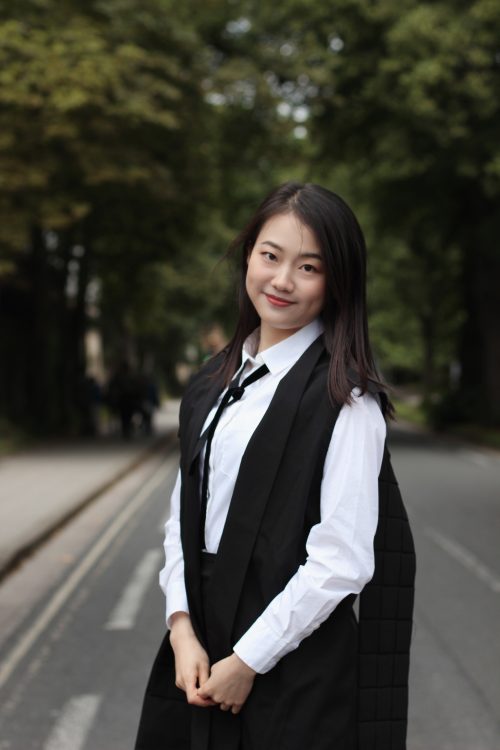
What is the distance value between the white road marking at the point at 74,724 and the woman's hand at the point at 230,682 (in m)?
2.84

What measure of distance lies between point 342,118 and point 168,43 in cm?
508

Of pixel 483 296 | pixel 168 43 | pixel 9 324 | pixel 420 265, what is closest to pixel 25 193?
pixel 168 43

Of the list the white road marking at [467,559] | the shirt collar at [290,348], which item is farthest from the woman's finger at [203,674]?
the white road marking at [467,559]

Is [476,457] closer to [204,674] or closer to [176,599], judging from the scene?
[176,599]

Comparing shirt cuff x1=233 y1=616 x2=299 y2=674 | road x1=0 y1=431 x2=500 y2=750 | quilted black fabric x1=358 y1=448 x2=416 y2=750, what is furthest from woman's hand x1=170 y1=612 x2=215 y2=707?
road x1=0 y1=431 x2=500 y2=750

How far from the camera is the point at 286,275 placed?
224cm

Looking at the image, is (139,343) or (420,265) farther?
(139,343)

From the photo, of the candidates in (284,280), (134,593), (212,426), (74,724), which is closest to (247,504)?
(212,426)

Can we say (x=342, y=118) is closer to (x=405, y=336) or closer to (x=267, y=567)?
(x=267, y=567)

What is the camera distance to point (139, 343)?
58.0 metres

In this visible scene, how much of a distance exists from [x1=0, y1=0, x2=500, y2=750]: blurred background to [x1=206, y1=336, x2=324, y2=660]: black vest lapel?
2883mm

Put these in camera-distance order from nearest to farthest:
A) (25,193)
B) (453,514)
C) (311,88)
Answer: (453,514) → (25,193) → (311,88)

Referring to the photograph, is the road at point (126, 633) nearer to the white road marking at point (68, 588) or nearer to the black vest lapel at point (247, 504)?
the white road marking at point (68, 588)

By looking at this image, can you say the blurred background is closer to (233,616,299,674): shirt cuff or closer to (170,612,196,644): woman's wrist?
(170,612,196,644): woman's wrist
